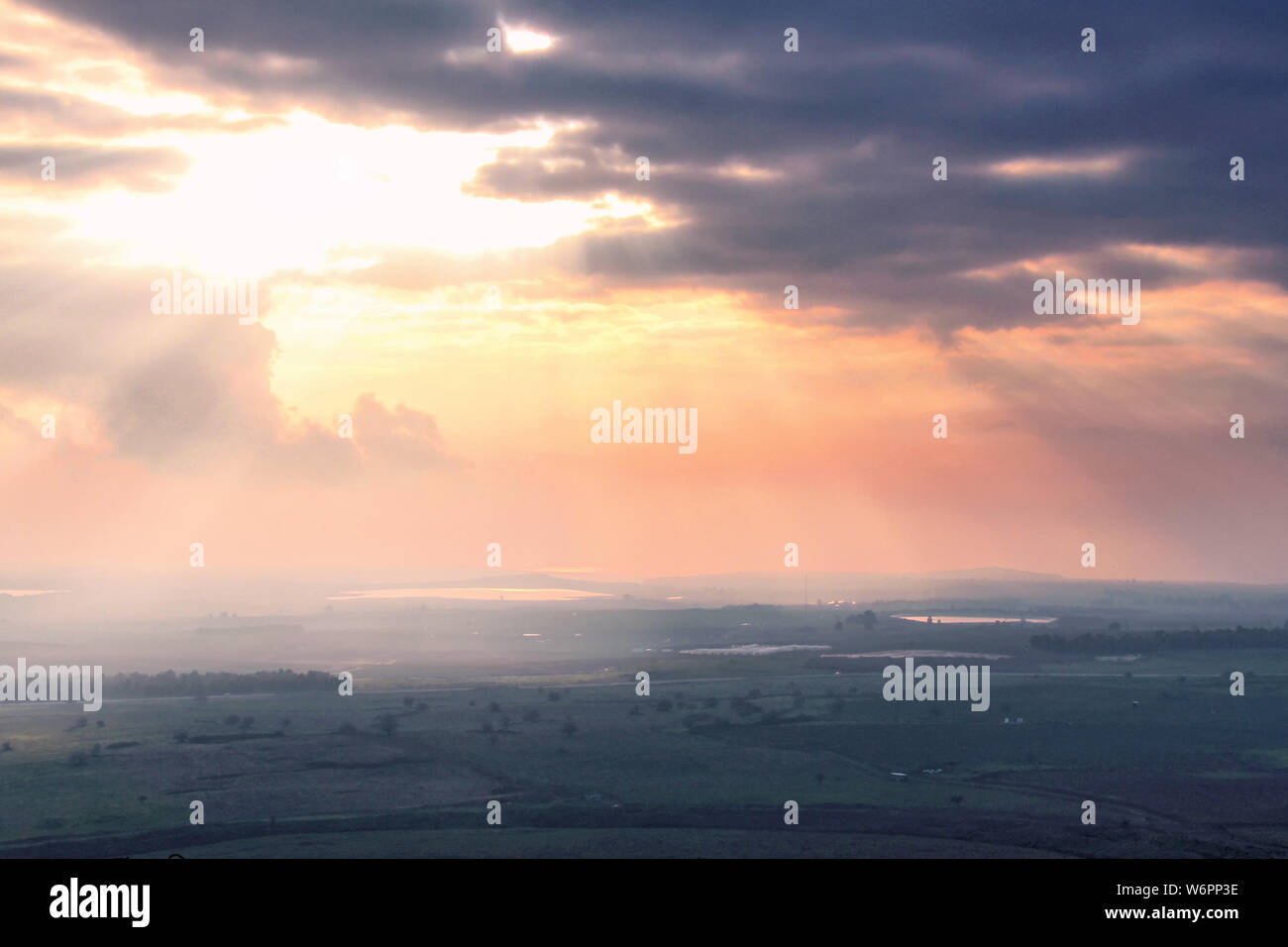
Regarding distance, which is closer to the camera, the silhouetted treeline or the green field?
the green field

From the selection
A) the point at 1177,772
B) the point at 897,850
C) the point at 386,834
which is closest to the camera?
the point at 897,850

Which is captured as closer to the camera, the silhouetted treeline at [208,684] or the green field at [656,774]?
the green field at [656,774]

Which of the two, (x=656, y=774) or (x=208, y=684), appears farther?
(x=208, y=684)

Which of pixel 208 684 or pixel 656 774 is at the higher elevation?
pixel 208 684

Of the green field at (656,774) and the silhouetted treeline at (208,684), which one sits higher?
the silhouetted treeline at (208,684)

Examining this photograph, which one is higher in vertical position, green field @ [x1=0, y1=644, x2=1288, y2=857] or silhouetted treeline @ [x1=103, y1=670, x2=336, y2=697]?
silhouetted treeline @ [x1=103, y1=670, x2=336, y2=697]
